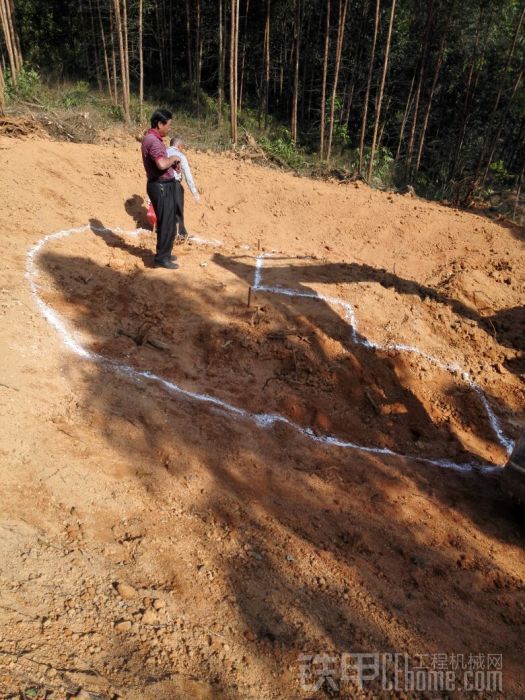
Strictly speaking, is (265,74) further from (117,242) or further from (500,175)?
(117,242)

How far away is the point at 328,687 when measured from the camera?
7.59 ft

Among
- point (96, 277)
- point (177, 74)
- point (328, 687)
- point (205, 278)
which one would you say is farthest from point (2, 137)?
point (177, 74)

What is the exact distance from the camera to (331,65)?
2020cm

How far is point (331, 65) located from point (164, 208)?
17.6 metres

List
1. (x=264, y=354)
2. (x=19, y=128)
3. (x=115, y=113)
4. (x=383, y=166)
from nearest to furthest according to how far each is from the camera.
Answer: (x=264, y=354), (x=19, y=128), (x=115, y=113), (x=383, y=166)

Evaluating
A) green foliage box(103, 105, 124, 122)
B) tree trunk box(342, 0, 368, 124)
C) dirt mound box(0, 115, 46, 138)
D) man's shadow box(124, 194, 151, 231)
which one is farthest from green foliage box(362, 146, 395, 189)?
dirt mound box(0, 115, 46, 138)

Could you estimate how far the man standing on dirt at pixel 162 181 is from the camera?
5.88 metres

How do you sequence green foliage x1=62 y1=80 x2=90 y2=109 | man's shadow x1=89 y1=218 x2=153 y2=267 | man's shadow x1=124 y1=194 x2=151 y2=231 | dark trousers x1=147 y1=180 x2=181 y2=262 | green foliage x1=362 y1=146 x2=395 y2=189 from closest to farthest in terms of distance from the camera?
dark trousers x1=147 y1=180 x2=181 y2=262, man's shadow x1=89 y1=218 x2=153 y2=267, man's shadow x1=124 y1=194 x2=151 y2=231, green foliage x1=62 y1=80 x2=90 y2=109, green foliage x1=362 y1=146 x2=395 y2=189

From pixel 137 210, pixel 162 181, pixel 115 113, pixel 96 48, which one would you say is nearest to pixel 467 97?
pixel 115 113

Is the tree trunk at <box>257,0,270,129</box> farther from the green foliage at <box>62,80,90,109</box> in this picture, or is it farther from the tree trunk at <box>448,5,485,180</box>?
the tree trunk at <box>448,5,485,180</box>

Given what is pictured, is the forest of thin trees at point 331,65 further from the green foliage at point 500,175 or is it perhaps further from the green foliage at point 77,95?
the green foliage at point 77,95

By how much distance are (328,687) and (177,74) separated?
25.7 metres

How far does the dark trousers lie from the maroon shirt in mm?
125

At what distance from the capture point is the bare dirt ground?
7.64 feet
